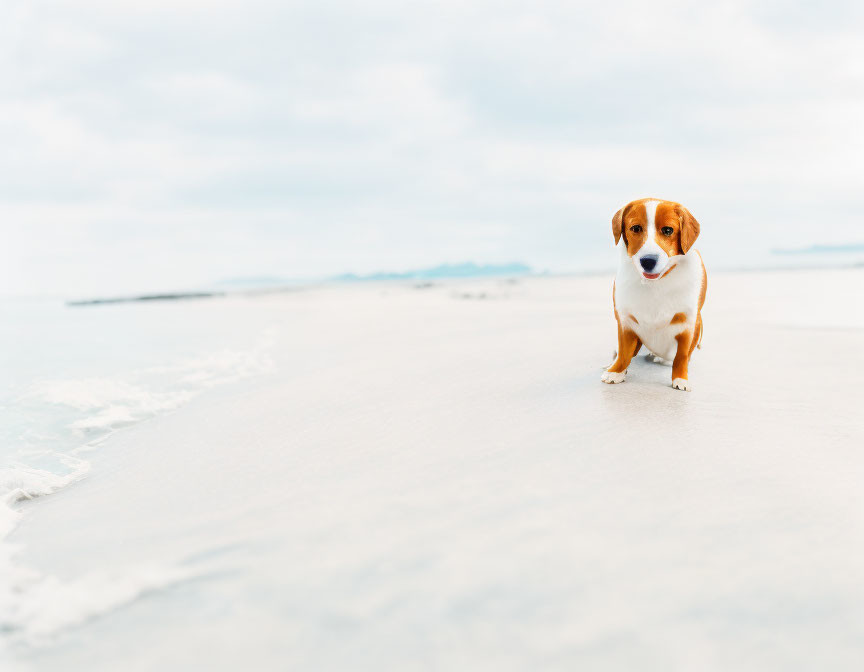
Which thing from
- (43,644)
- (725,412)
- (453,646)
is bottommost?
(43,644)

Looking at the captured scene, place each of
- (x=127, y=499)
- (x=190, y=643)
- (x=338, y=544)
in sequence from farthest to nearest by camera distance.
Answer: (x=127, y=499), (x=338, y=544), (x=190, y=643)

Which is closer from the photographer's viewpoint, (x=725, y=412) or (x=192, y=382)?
(x=725, y=412)

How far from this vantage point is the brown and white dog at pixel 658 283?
10.00 ft

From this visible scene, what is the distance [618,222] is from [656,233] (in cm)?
31

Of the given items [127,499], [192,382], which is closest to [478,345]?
[192,382]

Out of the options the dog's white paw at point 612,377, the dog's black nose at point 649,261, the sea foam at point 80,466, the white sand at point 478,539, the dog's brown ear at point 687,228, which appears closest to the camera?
the white sand at point 478,539

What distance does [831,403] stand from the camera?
9.98 feet

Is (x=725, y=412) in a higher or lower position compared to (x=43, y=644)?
higher

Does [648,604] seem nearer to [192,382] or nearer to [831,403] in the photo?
[831,403]

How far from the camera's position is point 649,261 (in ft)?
9.89

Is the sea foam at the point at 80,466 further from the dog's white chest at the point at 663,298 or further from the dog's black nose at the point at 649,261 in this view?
the dog's white chest at the point at 663,298

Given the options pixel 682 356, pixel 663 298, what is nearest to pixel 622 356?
pixel 682 356

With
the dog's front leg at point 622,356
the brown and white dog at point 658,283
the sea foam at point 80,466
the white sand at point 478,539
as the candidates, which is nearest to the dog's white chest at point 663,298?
the brown and white dog at point 658,283

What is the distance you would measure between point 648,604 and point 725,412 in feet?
5.86
